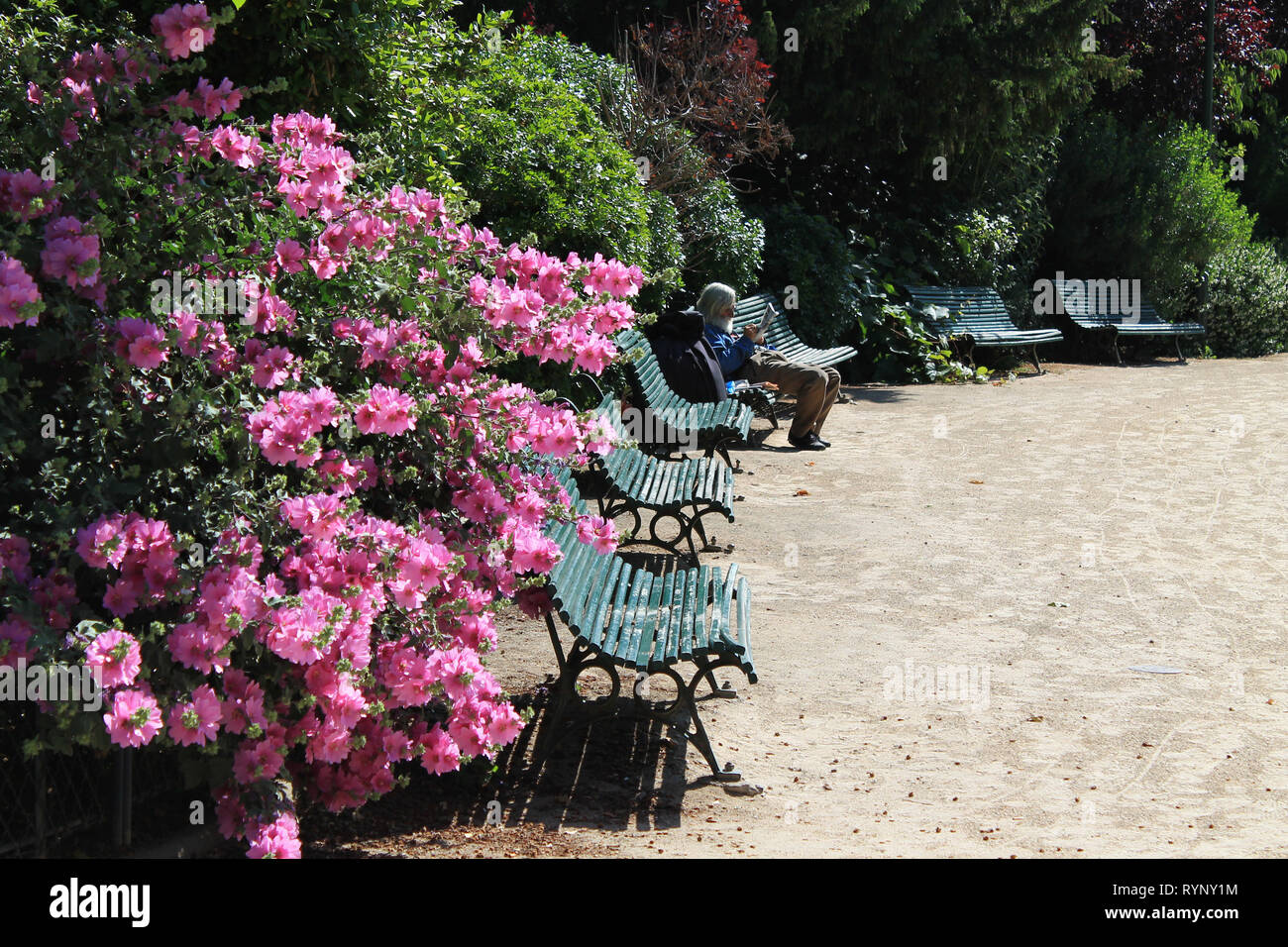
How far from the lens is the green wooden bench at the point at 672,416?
790cm

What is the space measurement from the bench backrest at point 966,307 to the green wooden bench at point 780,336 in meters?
3.37

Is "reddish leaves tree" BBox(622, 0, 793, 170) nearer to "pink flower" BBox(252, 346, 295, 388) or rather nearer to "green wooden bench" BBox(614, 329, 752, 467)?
"green wooden bench" BBox(614, 329, 752, 467)

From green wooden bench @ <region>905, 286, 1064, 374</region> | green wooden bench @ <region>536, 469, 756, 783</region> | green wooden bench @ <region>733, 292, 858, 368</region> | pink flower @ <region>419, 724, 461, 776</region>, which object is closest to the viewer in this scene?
pink flower @ <region>419, 724, 461, 776</region>

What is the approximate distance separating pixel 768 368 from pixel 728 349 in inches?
34.3

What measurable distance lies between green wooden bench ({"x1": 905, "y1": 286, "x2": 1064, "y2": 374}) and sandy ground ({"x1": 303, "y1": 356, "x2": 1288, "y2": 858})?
5246 mm

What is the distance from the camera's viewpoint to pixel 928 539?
7.56m

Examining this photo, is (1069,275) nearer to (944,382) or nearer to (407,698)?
(944,382)

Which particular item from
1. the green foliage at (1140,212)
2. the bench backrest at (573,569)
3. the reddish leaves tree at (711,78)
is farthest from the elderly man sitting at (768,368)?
the green foliage at (1140,212)

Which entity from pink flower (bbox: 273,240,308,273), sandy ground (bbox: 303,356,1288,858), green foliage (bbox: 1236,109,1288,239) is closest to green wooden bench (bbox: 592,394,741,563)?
sandy ground (bbox: 303,356,1288,858)

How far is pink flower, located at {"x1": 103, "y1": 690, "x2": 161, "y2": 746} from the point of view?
2799mm

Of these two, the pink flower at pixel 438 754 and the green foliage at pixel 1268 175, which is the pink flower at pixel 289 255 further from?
the green foliage at pixel 1268 175

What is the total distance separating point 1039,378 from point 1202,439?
14.2 ft
